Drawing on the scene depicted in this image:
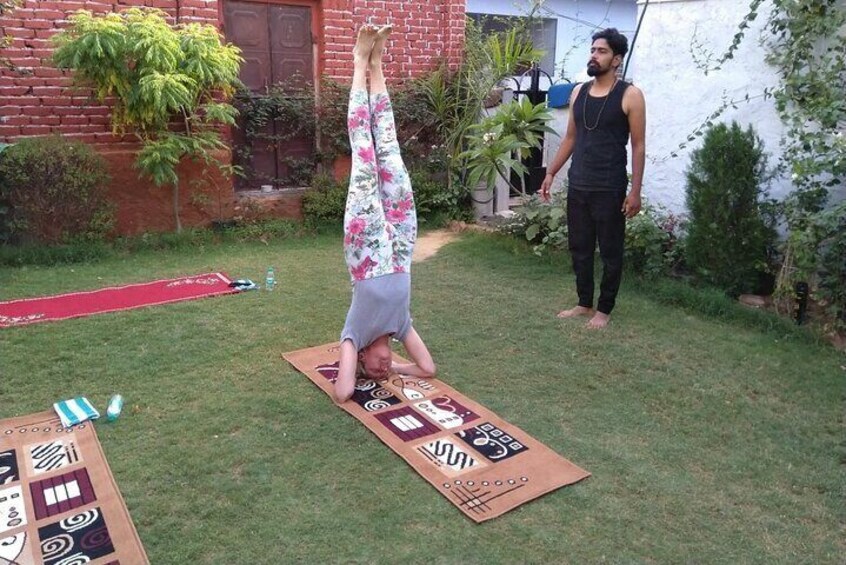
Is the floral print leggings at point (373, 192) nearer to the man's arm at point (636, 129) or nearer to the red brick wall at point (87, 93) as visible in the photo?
the man's arm at point (636, 129)

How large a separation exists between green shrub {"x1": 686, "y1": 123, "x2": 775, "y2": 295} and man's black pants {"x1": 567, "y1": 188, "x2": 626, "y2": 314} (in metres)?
0.85

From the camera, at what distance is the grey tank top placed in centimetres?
319

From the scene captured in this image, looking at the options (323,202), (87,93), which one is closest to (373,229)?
(323,202)

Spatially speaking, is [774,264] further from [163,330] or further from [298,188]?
[298,188]

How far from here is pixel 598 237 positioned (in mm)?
4227

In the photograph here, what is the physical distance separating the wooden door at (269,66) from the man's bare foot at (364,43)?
12.1 ft

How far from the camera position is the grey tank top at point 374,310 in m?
3.19

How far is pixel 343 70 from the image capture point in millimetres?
7004

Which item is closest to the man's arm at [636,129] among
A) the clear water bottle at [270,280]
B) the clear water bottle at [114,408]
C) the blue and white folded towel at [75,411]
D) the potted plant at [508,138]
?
the potted plant at [508,138]

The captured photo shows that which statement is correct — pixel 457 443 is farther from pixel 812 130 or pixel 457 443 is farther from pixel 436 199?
pixel 436 199

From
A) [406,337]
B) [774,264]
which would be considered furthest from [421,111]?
[406,337]

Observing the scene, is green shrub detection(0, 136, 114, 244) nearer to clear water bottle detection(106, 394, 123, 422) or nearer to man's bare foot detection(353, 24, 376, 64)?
clear water bottle detection(106, 394, 123, 422)

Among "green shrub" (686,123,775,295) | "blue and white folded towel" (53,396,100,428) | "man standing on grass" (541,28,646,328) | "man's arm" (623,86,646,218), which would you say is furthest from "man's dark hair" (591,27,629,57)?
"blue and white folded towel" (53,396,100,428)

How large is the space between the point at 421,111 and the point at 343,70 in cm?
95
